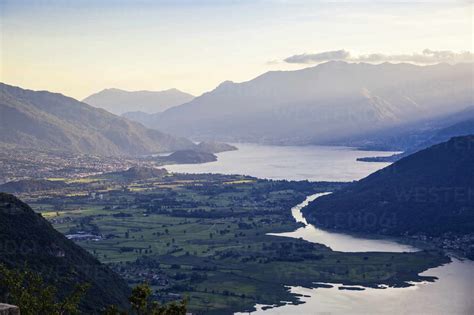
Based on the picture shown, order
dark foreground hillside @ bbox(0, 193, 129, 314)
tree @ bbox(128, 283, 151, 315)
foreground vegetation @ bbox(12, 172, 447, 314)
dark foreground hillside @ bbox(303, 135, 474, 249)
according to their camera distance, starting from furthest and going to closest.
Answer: dark foreground hillside @ bbox(303, 135, 474, 249)
foreground vegetation @ bbox(12, 172, 447, 314)
dark foreground hillside @ bbox(0, 193, 129, 314)
tree @ bbox(128, 283, 151, 315)

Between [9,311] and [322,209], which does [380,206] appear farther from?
[9,311]

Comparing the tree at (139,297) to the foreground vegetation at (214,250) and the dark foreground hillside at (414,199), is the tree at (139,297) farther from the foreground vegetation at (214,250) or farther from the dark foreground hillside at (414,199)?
the dark foreground hillside at (414,199)

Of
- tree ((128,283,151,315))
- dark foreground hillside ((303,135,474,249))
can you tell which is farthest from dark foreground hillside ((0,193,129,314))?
dark foreground hillside ((303,135,474,249))

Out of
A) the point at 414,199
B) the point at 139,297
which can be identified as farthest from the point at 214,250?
the point at 139,297

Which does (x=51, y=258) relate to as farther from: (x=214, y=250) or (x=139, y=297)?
(x=139, y=297)

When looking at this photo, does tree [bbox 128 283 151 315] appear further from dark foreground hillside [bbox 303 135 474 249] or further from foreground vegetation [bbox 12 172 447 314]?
dark foreground hillside [bbox 303 135 474 249]

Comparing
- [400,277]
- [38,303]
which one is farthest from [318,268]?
[38,303]

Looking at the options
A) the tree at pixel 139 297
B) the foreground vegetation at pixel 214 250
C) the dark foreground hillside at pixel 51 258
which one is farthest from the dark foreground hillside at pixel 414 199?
the tree at pixel 139 297
